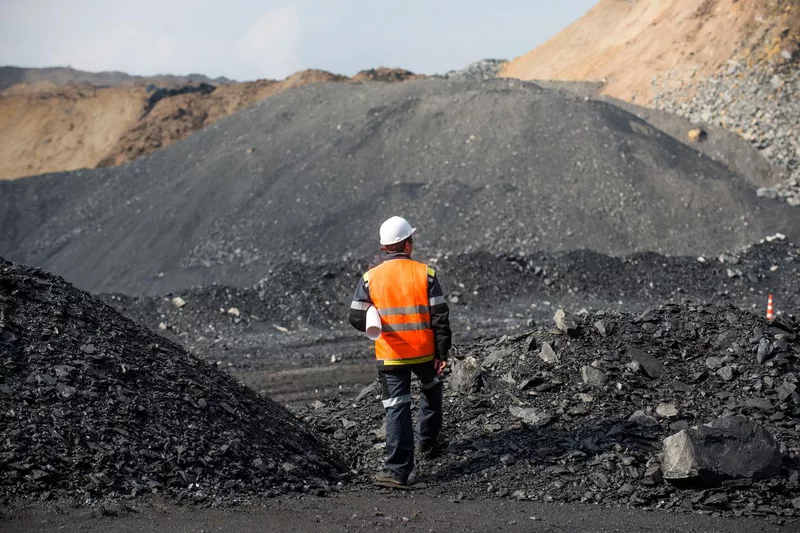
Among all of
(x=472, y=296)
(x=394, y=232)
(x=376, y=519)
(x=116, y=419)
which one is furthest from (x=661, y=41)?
(x=376, y=519)

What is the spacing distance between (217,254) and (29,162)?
2162 centimetres

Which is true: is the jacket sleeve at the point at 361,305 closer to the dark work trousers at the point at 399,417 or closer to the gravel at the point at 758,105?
the dark work trousers at the point at 399,417

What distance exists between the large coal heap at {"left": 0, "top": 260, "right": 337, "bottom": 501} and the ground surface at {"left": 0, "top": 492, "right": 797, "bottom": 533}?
0.30 m

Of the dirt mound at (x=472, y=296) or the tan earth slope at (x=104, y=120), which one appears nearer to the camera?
the dirt mound at (x=472, y=296)

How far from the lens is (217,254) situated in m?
20.2

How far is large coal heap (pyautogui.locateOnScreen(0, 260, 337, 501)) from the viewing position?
580cm

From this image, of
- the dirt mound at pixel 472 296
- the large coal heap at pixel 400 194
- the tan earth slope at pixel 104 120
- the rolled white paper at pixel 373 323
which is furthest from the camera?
the tan earth slope at pixel 104 120

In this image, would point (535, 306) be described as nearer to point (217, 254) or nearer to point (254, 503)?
point (217, 254)

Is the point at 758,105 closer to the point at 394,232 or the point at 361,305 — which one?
the point at 394,232

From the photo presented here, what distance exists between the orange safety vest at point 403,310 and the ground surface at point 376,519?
103cm

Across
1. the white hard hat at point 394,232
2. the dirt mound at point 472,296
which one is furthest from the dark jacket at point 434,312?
the dirt mound at point 472,296

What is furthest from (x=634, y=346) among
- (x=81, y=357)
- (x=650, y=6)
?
(x=650, y=6)

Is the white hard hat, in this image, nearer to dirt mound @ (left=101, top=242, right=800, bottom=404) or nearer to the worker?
the worker

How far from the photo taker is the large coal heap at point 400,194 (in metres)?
20.1
